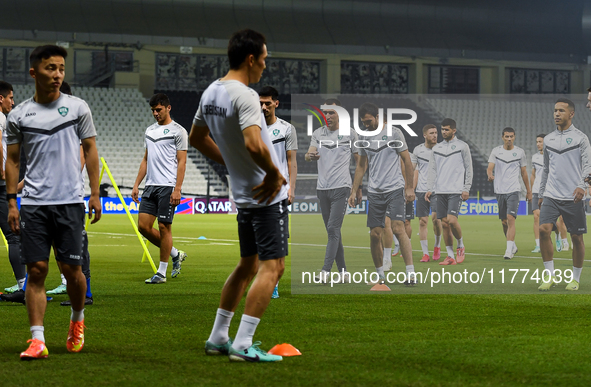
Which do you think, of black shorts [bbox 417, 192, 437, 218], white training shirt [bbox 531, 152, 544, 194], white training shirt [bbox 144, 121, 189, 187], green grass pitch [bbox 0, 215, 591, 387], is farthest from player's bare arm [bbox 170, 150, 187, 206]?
white training shirt [bbox 531, 152, 544, 194]

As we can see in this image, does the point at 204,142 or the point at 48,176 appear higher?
the point at 204,142

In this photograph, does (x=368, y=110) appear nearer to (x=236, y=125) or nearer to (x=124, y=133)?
(x=236, y=125)

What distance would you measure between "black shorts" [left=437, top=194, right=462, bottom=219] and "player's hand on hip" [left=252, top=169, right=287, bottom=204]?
29.6ft

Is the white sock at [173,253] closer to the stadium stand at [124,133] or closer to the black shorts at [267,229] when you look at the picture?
the black shorts at [267,229]

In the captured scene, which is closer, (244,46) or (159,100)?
(244,46)

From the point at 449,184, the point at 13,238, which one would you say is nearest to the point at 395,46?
the point at 449,184

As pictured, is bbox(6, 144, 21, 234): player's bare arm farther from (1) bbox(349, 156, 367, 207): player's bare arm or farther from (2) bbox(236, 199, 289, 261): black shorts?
(1) bbox(349, 156, 367, 207): player's bare arm

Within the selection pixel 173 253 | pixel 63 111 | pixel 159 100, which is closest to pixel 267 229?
pixel 63 111

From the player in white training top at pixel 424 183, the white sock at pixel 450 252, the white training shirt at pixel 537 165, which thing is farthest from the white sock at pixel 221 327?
the white training shirt at pixel 537 165

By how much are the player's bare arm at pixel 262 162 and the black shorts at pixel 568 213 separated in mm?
5471

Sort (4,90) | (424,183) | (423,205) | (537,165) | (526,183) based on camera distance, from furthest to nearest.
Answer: (537,165) < (424,183) < (423,205) < (526,183) < (4,90)

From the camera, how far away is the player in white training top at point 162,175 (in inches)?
418

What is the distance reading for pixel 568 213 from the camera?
959 centimetres

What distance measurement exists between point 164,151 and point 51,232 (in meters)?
5.34
